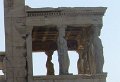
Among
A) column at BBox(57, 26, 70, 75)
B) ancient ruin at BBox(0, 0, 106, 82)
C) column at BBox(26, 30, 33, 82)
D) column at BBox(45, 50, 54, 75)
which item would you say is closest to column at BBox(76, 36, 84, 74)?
column at BBox(45, 50, 54, 75)

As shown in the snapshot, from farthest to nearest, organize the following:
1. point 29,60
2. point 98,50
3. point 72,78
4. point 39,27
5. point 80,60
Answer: point 80,60
point 39,27
point 98,50
point 29,60
point 72,78

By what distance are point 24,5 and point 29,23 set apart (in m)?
1.30

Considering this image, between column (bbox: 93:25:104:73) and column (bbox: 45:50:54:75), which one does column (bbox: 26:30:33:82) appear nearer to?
column (bbox: 93:25:104:73)

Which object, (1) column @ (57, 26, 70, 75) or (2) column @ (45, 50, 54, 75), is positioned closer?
(1) column @ (57, 26, 70, 75)

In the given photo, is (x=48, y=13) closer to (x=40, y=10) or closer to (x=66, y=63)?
(x=40, y=10)

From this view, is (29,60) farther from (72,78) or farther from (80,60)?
(80,60)

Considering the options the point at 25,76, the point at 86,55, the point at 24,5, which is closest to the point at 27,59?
the point at 25,76

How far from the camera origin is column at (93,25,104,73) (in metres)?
34.9

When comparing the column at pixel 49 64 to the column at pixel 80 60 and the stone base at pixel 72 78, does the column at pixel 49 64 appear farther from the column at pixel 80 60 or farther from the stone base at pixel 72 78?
the stone base at pixel 72 78

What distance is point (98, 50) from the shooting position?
115ft

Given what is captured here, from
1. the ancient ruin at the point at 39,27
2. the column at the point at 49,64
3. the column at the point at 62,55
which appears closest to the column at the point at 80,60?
the column at the point at 49,64

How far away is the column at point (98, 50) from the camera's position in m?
34.9

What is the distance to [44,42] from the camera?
42688mm

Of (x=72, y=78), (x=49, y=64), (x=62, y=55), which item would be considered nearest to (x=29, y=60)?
(x=62, y=55)
